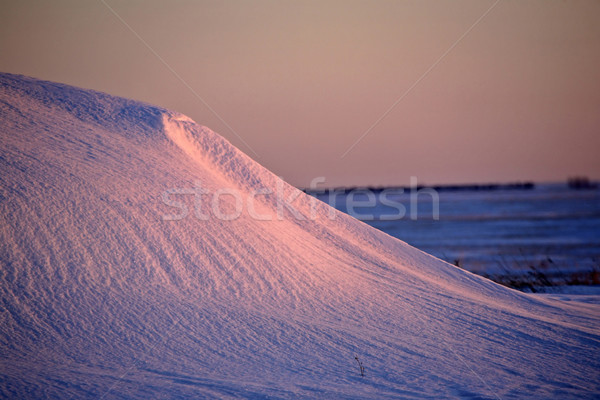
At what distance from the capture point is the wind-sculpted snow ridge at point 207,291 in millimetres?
2674

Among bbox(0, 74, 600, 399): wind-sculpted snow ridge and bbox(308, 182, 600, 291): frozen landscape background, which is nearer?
bbox(0, 74, 600, 399): wind-sculpted snow ridge

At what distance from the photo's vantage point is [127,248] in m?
3.37

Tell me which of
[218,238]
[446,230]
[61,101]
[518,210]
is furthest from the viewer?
[518,210]

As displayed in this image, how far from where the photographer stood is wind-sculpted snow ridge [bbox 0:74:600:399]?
2.67 m

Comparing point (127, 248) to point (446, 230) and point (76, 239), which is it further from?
point (446, 230)

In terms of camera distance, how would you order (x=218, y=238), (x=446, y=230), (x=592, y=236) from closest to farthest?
(x=218, y=238), (x=592, y=236), (x=446, y=230)

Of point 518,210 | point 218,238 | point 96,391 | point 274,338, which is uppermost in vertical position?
point 518,210

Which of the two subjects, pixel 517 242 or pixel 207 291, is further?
pixel 517 242

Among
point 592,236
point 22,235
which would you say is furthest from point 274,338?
point 592,236

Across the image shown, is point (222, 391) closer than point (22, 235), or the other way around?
point (222, 391)

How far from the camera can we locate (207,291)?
3281 mm

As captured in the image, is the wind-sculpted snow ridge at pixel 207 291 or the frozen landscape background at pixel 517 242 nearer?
the wind-sculpted snow ridge at pixel 207 291

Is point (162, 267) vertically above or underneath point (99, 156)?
underneath

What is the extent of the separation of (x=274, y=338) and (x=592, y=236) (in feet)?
55.4
